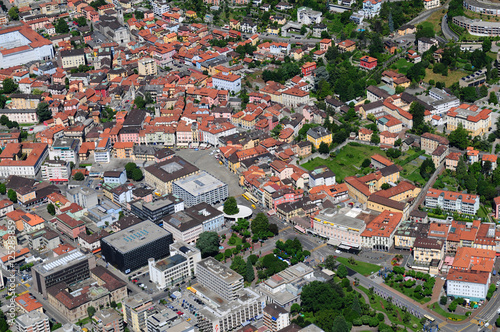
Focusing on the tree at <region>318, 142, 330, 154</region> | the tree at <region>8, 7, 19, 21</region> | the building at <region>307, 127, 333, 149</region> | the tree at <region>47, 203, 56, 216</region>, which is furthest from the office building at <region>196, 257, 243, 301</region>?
the tree at <region>8, 7, 19, 21</region>

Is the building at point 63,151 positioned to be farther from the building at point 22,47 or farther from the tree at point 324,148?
the tree at point 324,148

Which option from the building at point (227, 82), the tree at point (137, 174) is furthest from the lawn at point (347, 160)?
the building at point (227, 82)

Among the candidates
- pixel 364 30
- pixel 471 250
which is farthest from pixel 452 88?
pixel 471 250

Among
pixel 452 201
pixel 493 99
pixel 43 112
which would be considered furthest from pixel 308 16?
pixel 452 201

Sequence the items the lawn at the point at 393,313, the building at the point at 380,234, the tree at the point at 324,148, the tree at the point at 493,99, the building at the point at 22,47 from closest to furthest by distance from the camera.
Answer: the lawn at the point at 393,313 → the building at the point at 380,234 → the tree at the point at 324,148 → the tree at the point at 493,99 → the building at the point at 22,47

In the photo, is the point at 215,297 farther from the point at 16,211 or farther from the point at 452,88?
the point at 452,88

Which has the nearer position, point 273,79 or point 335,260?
point 335,260

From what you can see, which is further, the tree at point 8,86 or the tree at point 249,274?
the tree at point 8,86
